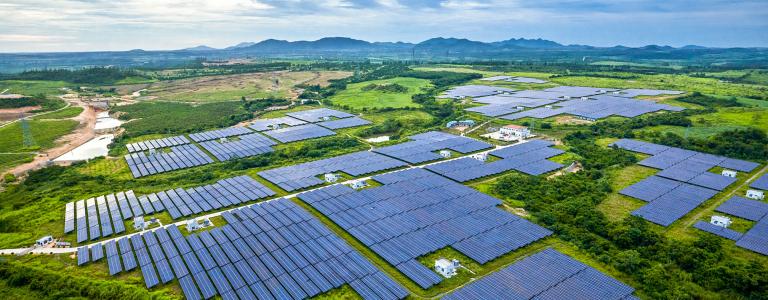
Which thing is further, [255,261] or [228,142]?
[228,142]

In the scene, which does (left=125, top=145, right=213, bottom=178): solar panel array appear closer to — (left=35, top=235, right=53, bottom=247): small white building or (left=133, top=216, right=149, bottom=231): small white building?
(left=133, top=216, right=149, bottom=231): small white building

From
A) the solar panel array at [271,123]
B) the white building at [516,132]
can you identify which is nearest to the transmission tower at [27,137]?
the solar panel array at [271,123]

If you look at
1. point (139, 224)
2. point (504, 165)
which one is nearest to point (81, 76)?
point (139, 224)

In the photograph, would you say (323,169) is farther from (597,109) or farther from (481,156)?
(597,109)

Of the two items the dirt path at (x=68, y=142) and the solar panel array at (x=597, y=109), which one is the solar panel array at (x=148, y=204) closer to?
the dirt path at (x=68, y=142)

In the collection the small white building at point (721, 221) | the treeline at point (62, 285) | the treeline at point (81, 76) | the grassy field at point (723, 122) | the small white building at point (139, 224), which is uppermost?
the treeline at point (81, 76)

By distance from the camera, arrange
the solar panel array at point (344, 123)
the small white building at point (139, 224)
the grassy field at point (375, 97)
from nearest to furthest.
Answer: the small white building at point (139, 224) < the solar panel array at point (344, 123) < the grassy field at point (375, 97)
